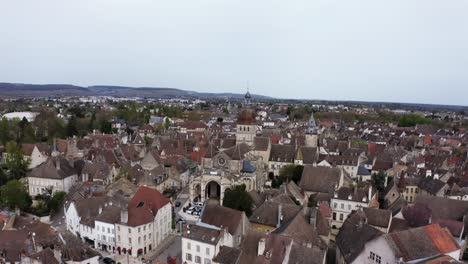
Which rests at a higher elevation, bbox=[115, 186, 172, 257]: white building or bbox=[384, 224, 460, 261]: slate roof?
bbox=[384, 224, 460, 261]: slate roof

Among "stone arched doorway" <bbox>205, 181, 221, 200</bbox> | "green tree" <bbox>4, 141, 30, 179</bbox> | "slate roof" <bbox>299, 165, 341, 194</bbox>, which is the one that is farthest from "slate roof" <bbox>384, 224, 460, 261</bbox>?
"green tree" <bbox>4, 141, 30, 179</bbox>

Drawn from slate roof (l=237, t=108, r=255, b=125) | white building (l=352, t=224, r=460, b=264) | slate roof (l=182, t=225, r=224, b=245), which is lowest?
slate roof (l=182, t=225, r=224, b=245)

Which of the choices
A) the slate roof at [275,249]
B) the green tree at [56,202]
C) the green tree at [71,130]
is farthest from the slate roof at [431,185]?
the green tree at [71,130]

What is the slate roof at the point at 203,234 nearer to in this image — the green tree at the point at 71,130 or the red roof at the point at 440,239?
the red roof at the point at 440,239

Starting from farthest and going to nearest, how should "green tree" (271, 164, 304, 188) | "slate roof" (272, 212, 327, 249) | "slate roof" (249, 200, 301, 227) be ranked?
"green tree" (271, 164, 304, 188), "slate roof" (249, 200, 301, 227), "slate roof" (272, 212, 327, 249)

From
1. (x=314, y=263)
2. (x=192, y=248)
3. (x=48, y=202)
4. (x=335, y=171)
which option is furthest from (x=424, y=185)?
(x=48, y=202)

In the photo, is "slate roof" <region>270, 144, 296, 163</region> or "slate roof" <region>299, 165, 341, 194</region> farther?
"slate roof" <region>270, 144, 296, 163</region>

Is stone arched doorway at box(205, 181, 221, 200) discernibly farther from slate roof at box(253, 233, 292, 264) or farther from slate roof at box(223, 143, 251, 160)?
slate roof at box(253, 233, 292, 264)
